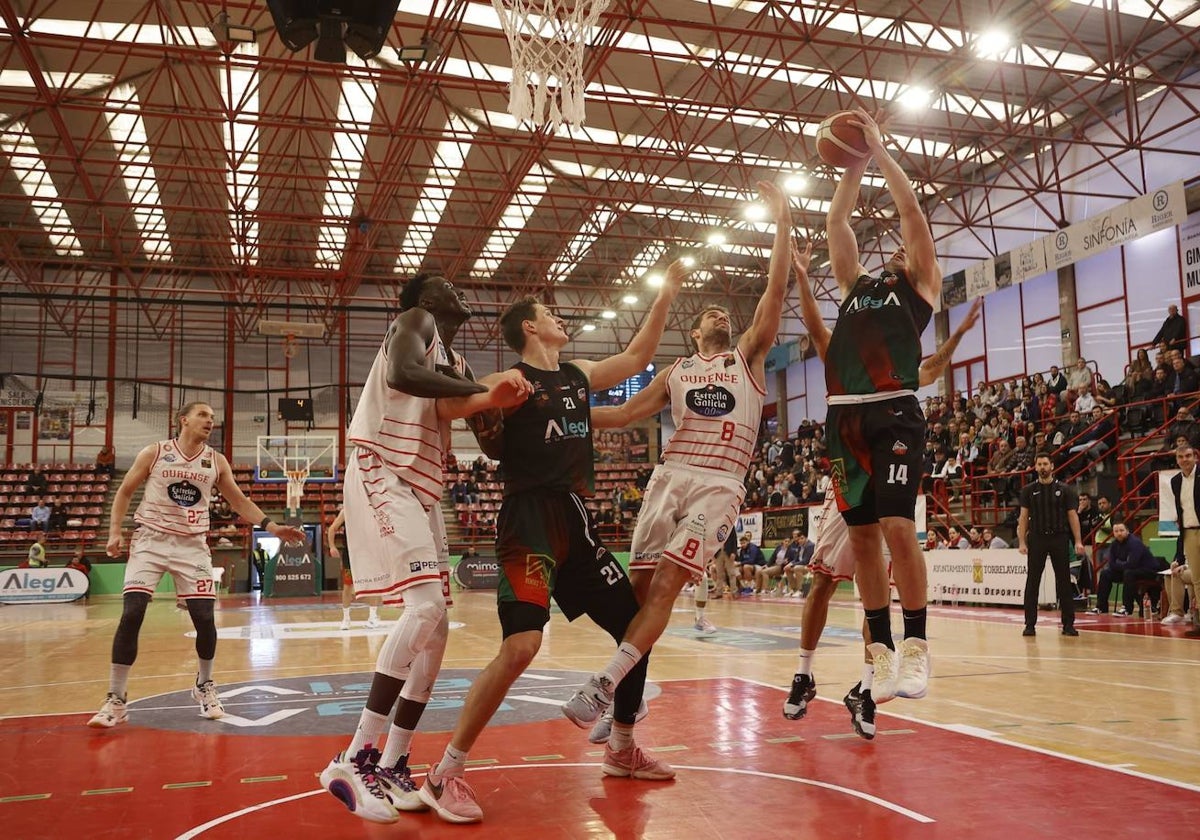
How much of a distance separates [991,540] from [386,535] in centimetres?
1558

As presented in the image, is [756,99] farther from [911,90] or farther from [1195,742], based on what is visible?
[1195,742]

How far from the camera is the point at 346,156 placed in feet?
91.9

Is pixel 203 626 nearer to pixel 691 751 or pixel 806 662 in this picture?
pixel 691 751

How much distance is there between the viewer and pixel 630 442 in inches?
1602

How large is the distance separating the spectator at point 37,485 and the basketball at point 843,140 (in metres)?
31.5

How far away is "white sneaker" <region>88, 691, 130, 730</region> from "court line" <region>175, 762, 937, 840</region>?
2.34 meters

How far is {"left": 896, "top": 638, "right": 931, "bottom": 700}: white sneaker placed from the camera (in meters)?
4.37

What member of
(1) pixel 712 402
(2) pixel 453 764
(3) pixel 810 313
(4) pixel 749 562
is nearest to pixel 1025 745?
(1) pixel 712 402

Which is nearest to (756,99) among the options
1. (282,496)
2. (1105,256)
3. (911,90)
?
(911,90)

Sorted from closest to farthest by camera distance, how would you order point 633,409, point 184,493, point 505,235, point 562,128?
point 633,409
point 184,493
point 562,128
point 505,235

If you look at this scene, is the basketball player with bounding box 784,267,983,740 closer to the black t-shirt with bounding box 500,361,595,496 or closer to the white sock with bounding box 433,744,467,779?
the black t-shirt with bounding box 500,361,595,496

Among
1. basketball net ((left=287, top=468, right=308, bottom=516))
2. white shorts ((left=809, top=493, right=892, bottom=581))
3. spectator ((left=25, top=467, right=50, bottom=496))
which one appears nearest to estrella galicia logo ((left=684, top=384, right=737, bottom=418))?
white shorts ((left=809, top=493, right=892, bottom=581))

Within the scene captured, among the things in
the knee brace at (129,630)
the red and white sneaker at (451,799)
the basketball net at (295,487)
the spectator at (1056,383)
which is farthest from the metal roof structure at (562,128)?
the red and white sneaker at (451,799)

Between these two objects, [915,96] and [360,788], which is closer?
[360,788]
